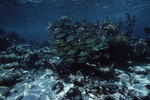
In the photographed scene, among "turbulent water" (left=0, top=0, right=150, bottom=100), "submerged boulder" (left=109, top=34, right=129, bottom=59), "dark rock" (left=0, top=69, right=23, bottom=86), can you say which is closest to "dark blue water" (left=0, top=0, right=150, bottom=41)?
"submerged boulder" (left=109, top=34, right=129, bottom=59)

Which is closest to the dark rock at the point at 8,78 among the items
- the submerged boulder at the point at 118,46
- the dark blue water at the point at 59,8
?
the submerged boulder at the point at 118,46

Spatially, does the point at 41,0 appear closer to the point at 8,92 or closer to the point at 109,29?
the point at 109,29

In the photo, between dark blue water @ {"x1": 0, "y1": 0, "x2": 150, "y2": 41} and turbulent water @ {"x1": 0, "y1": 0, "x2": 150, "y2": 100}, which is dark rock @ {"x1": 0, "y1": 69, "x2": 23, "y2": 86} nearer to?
turbulent water @ {"x1": 0, "y1": 0, "x2": 150, "y2": 100}

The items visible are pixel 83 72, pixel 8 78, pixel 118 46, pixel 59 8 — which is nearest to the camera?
pixel 8 78

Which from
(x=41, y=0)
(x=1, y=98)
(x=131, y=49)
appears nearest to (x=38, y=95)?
(x=1, y=98)

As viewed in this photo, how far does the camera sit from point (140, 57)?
835 cm

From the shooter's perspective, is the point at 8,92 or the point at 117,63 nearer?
the point at 8,92

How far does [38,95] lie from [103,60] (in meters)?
4.72

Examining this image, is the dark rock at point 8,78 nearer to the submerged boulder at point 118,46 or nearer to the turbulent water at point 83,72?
the turbulent water at point 83,72

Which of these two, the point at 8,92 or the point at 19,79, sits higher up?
the point at 8,92

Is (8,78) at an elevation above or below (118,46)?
below

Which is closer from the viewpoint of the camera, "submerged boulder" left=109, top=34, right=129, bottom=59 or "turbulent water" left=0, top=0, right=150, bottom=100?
"turbulent water" left=0, top=0, right=150, bottom=100

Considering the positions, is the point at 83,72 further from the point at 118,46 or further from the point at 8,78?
the point at 8,78

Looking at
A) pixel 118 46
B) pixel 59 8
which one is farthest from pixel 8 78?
pixel 59 8
